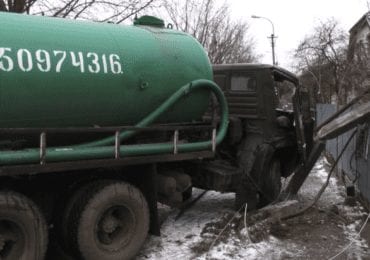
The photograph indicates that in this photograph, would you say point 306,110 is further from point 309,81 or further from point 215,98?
point 309,81

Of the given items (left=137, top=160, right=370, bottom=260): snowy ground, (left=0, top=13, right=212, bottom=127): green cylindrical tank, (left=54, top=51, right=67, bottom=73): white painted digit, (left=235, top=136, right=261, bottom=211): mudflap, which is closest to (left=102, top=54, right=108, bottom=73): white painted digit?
(left=0, top=13, right=212, bottom=127): green cylindrical tank

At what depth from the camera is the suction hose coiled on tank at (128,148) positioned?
5.13m

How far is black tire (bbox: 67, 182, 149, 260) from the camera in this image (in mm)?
5707

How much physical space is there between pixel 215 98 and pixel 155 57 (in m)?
1.33

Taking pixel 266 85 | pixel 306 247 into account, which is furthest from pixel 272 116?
pixel 306 247

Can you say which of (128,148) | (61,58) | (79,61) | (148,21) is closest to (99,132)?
(128,148)

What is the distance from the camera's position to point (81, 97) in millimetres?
5910

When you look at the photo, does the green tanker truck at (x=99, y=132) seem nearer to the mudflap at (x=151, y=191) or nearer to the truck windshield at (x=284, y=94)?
the mudflap at (x=151, y=191)

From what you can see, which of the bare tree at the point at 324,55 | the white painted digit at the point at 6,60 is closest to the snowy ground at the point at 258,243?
the white painted digit at the point at 6,60

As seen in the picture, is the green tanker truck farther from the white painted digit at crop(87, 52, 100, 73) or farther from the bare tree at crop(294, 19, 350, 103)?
the bare tree at crop(294, 19, 350, 103)

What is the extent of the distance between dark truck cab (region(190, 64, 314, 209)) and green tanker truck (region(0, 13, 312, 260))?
4 centimetres

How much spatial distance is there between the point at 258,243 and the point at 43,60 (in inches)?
136

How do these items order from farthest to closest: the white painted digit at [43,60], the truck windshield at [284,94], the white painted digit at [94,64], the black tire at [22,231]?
the truck windshield at [284,94]
the white painted digit at [94,64]
the white painted digit at [43,60]
the black tire at [22,231]

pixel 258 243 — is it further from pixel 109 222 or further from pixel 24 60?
pixel 24 60
